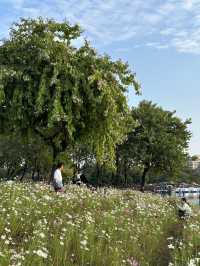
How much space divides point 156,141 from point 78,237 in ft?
157

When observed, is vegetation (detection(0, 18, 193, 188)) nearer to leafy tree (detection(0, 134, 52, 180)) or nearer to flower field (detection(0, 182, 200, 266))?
flower field (detection(0, 182, 200, 266))

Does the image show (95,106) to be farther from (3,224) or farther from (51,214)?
(3,224)

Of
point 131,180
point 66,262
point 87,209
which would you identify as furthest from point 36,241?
point 131,180

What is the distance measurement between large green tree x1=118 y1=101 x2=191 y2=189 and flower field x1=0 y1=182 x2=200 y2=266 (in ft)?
138

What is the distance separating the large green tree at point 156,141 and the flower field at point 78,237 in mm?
41931

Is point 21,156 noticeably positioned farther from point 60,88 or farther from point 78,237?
point 78,237

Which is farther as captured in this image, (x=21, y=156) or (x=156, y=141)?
(x=21, y=156)

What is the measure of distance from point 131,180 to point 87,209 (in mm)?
92003

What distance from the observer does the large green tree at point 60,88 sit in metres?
24.6

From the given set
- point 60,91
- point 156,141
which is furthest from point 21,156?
point 60,91

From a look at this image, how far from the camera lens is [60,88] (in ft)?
80.5

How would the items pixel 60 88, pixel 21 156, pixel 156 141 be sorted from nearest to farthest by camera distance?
pixel 60 88, pixel 156 141, pixel 21 156

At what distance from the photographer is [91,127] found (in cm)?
2625

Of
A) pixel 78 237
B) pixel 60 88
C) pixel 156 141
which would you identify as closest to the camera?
pixel 78 237
